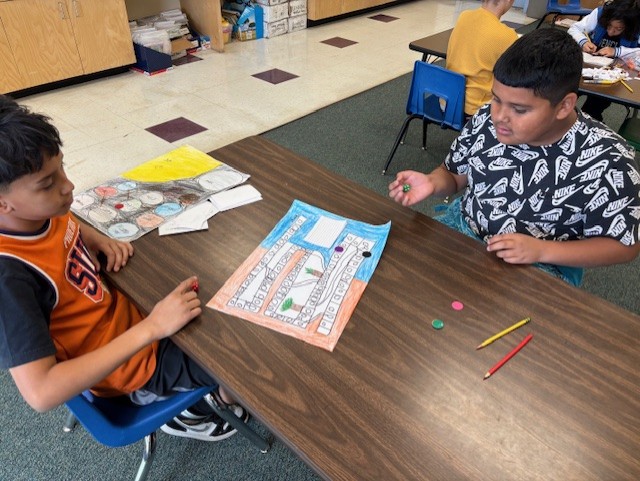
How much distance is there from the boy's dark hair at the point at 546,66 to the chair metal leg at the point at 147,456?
1.21 metres

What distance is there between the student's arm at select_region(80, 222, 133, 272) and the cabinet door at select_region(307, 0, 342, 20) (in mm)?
4657

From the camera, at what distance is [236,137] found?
295 centimetres

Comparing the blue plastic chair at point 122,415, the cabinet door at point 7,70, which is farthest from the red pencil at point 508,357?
the cabinet door at point 7,70

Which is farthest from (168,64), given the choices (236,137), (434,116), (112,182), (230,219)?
(230,219)

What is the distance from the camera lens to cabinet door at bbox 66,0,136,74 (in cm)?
337

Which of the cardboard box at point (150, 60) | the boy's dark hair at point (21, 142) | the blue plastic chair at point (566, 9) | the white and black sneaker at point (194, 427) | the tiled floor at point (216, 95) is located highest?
the boy's dark hair at point (21, 142)

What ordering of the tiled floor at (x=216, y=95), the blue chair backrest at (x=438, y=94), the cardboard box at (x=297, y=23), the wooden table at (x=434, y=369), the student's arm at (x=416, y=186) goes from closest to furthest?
the wooden table at (x=434, y=369)
the student's arm at (x=416, y=186)
the blue chair backrest at (x=438, y=94)
the tiled floor at (x=216, y=95)
the cardboard box at (x=297, y=23)

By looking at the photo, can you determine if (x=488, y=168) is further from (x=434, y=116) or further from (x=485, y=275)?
(x=434, y=116)

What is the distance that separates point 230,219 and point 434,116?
1.68 meters

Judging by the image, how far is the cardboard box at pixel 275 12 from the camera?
180 inches

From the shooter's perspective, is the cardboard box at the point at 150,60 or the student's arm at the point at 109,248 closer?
the student's arm at the point at 109,248

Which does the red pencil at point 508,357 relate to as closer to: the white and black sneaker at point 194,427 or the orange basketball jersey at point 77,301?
the orange basketball jersey at point 77,301

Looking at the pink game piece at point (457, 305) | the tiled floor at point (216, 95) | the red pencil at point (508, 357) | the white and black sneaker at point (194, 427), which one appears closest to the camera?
the red pencil at point (508, 357)

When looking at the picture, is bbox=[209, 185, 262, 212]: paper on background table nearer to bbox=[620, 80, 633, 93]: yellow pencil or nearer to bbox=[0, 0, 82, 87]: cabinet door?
bbox=[620, 80, 633, 93]: yellow pencil
